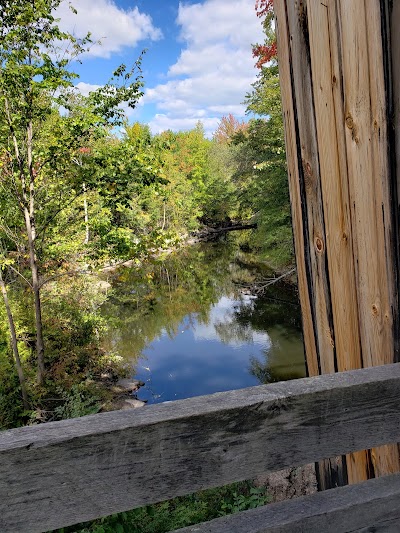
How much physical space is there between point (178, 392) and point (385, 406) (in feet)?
28.7

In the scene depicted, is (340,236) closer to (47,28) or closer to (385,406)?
(385,406)

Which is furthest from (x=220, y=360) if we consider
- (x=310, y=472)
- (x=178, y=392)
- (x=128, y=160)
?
(x=128, y=160)

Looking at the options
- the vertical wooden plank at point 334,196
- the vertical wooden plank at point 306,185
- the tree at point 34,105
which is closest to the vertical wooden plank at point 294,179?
the vertical wooden plank at point 306,185

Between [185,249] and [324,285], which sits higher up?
[324,285]

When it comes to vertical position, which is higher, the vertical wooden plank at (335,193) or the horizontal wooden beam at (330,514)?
the vertical wooden plank at (335,193)

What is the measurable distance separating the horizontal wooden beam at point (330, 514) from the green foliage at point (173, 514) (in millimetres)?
1834

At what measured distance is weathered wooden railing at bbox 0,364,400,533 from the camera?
24.9 inches

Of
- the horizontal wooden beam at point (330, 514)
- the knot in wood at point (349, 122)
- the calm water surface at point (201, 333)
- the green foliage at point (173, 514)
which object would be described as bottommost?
the calm water surface at point (201, 333)

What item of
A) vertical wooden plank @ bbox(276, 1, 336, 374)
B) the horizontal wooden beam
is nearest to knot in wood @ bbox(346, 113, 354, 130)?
vertical wooden plank @ bbox(276, 1, 336, 374)

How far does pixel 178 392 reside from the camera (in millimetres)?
9094

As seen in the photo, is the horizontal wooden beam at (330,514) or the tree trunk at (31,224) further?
the tree trunk at (31,224)

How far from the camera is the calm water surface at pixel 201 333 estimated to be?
31.2 feet

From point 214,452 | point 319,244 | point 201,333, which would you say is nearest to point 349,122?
point 319,244

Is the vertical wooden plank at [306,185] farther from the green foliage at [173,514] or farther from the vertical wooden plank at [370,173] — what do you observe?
the green foliage at [173,514]
